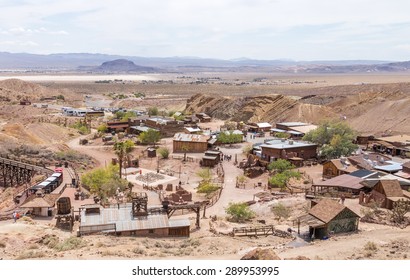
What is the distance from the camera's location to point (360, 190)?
37.8 meters

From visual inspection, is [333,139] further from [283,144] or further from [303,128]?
[303,128]

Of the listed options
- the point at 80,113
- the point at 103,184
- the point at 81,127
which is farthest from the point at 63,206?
the point at 80,113

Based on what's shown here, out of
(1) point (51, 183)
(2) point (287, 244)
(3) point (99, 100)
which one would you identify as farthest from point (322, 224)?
(3) point (99, 100)

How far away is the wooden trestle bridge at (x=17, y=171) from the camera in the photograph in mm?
46037

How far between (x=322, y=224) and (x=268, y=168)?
24.9m

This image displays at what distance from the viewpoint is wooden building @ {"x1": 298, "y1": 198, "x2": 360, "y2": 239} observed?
2702cm

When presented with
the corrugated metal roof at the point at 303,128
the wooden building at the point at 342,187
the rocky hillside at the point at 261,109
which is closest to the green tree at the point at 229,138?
the corrugated metal roof at the point at 303,128

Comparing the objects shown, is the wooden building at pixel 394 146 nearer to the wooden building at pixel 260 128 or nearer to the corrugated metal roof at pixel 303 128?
the corrugated metal roof at pixel 303 128

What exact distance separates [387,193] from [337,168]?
1302cm

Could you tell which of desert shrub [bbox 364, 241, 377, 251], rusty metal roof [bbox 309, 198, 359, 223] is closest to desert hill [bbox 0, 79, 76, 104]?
rusty metal roof [bbox 309, 198, 359, 223]

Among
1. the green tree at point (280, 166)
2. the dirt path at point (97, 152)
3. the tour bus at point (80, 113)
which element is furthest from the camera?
the tour bus at point (80, 113)

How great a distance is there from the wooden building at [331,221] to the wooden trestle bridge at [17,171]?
93.7ft

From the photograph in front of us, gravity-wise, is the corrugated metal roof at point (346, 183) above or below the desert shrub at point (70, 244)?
below

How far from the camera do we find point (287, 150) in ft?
183
